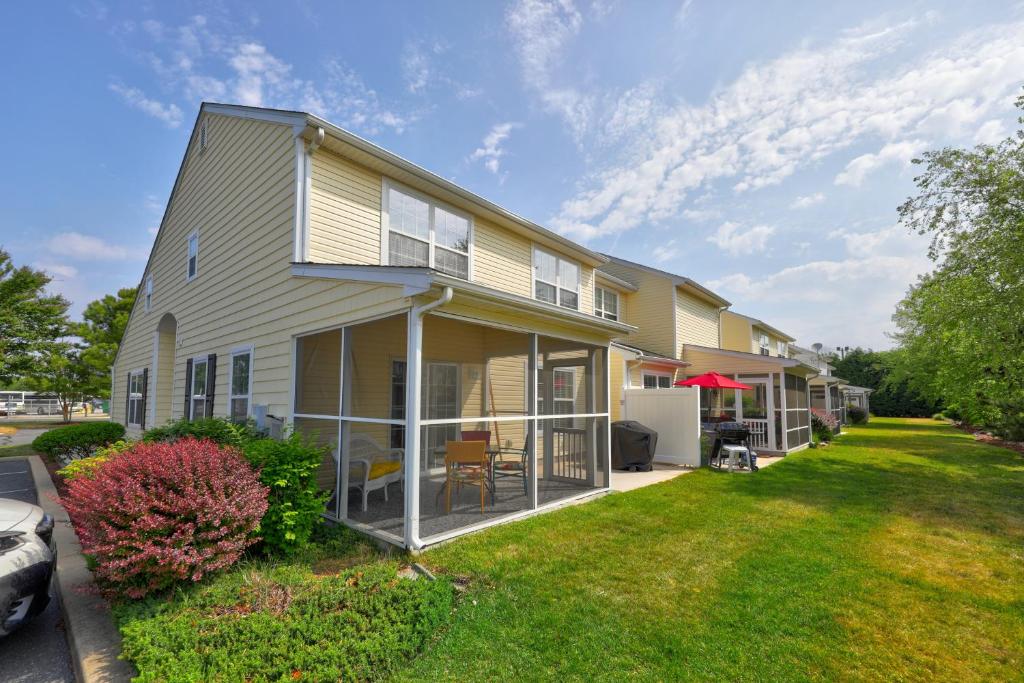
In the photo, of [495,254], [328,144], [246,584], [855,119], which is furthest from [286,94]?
[855,119]

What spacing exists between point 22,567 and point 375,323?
4.85 m

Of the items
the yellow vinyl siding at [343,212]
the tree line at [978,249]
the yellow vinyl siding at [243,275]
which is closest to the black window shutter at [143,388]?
the yellow vinyl siding at [243,275]

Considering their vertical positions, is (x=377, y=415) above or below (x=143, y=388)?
below

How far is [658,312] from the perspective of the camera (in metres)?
16.1

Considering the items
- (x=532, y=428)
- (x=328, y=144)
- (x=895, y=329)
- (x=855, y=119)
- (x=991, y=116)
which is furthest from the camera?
(x=895, y=329)

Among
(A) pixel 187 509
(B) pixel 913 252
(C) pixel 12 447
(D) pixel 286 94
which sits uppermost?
(D) pixel 286 94

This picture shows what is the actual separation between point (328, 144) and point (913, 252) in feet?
48.7

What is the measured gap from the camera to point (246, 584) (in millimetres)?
3900

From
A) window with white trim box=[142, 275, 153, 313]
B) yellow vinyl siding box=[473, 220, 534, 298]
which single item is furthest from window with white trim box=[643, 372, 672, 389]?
window with white trim box=[142, 275, 153, 313]

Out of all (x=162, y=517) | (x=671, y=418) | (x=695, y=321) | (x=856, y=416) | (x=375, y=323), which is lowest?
(x=856, y=416)

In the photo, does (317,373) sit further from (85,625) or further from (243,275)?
(85,625)

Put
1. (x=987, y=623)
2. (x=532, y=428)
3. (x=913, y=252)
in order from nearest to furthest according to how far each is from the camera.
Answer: (x=987, y=623), (x=532, y=428), (x=913, y=252)

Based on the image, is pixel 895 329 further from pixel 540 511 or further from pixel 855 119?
pixel 540 511

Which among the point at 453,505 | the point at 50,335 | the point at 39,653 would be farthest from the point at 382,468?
the point at 50,335
